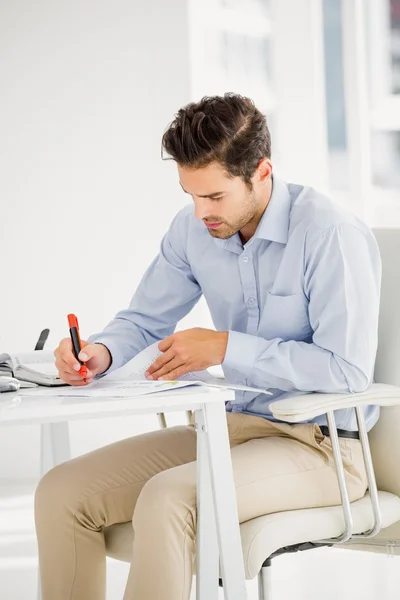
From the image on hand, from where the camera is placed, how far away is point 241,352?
5.57ft

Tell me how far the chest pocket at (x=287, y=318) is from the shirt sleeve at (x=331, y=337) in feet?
0.11

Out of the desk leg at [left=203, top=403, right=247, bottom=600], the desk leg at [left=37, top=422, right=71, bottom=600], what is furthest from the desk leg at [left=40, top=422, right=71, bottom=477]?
the desk leg at [left=203, top=403, right=247, bottom=600]

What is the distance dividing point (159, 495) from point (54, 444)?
2.38ft

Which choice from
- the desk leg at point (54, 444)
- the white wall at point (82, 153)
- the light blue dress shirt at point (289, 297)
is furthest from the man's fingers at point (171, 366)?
the white wall at point (82, 153)

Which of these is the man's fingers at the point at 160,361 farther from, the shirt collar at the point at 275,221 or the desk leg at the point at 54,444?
the desk leg at the point at 54,444

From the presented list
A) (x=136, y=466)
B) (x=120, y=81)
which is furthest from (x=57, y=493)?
(x=120, y=81)

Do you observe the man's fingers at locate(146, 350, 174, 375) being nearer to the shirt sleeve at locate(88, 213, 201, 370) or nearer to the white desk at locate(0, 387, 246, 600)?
the white desk at locate(0, 387, 246, 600)

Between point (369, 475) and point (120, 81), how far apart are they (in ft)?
9.01

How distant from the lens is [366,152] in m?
4.18

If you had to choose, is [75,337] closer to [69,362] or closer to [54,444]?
[69,362]

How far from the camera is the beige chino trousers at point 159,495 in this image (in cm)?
147

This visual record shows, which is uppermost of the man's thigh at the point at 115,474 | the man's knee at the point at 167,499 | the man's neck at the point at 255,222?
the man's neck at the point at 255,222

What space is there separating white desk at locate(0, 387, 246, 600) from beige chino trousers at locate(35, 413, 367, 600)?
30 mm

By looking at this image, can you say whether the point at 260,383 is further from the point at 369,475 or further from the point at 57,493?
the point at 57,493
